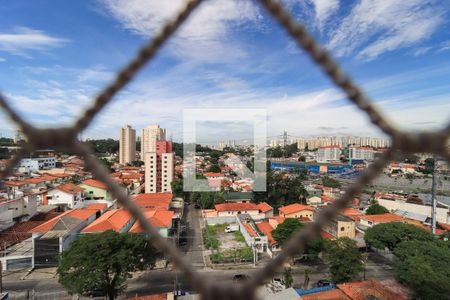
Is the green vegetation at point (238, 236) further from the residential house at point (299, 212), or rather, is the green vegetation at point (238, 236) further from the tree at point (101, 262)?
the tree at point (101, 262)

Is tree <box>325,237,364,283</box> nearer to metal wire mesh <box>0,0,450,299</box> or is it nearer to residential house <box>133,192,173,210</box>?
metal wire mesh <box>0,0,450,299</box>

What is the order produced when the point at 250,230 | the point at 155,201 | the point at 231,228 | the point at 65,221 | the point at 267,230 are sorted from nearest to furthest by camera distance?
the point at 65,221 → the point at 250,230 → the point at 267,230 → the point at 231,228 → the point at 155,201

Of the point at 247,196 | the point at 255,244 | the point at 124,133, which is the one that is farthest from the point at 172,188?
the point at 124,133

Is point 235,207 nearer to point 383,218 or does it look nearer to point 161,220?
point 161,220

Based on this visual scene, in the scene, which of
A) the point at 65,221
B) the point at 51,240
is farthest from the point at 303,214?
the point at 51,240

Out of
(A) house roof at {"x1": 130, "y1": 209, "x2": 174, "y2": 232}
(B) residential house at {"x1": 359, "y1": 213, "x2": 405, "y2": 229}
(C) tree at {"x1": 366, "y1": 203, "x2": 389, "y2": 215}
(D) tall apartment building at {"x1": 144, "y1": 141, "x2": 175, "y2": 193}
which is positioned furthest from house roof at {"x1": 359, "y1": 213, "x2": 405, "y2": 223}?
(D) tall apartment building at {"x1": 144, "y1": 141, "x2": 175, "y2": 193}

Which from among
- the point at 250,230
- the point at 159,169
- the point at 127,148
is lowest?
the point at 250,230
